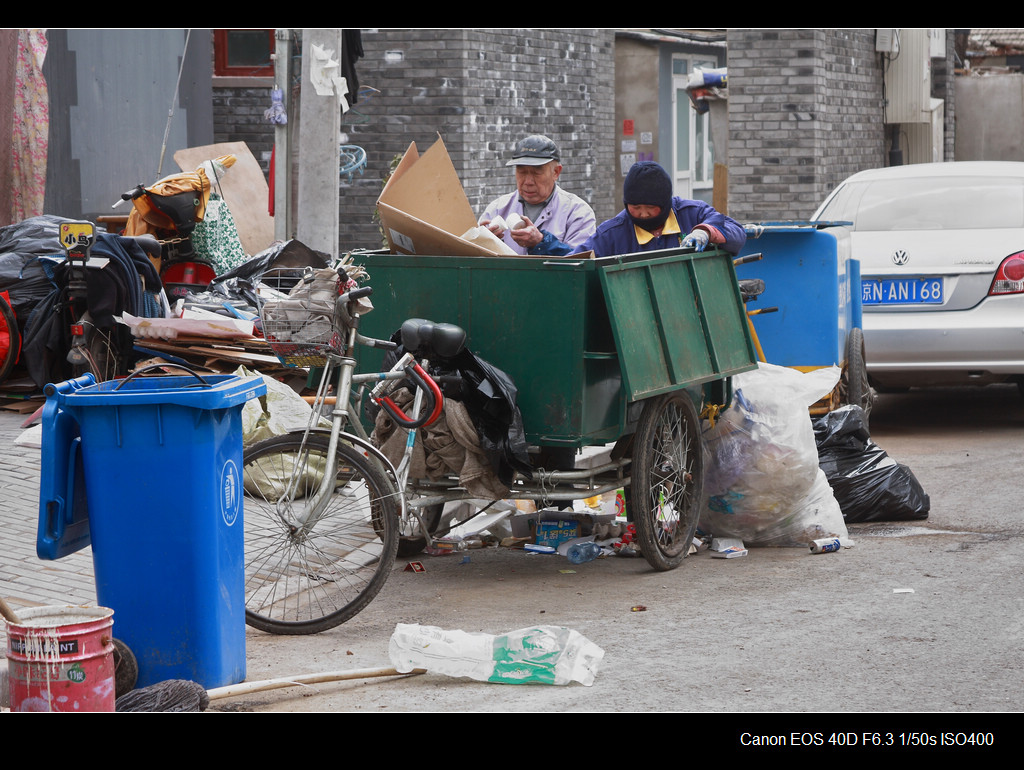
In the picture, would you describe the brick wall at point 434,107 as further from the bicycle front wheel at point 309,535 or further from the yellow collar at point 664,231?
the bicycle front wheel at point 309,535

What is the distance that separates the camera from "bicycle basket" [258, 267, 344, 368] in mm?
5211

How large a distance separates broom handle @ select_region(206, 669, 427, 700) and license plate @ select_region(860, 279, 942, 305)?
5.61 meters

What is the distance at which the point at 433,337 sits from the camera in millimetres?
5457

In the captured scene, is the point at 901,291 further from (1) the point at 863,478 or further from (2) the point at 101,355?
(2) the point at 101,355

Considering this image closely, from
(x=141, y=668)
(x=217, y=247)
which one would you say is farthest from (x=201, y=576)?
(x=217, y=247)

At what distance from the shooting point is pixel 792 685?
14.6 feet

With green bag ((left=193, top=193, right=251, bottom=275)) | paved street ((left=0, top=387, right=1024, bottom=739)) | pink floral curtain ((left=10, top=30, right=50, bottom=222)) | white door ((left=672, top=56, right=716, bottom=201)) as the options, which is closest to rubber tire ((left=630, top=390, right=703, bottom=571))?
paved street ((left=0, top=387, right=1024, bottom=739))

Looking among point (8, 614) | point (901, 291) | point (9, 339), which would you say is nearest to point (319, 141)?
point (9, 339)

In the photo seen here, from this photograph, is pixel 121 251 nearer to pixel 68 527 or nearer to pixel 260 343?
pixel 260 343

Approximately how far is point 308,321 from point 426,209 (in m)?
1.35

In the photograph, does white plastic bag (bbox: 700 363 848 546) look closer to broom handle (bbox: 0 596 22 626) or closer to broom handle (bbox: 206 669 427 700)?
broom handle (bbox: 206 669 427 700)

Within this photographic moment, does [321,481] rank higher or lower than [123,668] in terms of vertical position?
higher

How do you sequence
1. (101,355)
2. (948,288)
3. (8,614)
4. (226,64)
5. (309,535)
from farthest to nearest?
(226,64)
(948,288)
(101,355)
(309,535)
(8,614)

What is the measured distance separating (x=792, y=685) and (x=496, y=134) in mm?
12036
